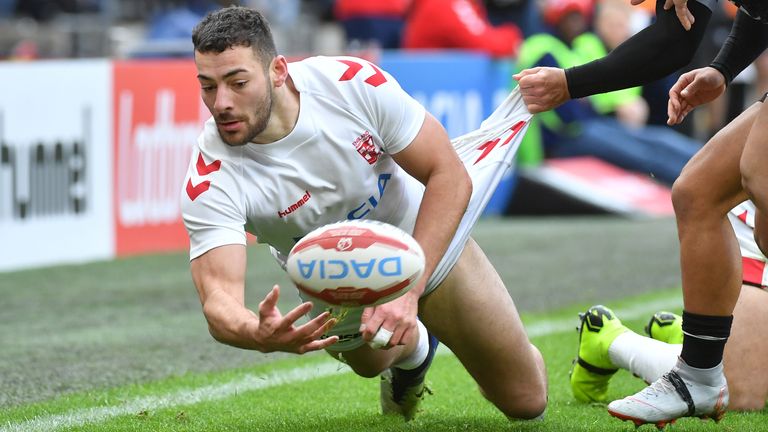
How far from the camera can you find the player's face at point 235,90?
4.14 metres

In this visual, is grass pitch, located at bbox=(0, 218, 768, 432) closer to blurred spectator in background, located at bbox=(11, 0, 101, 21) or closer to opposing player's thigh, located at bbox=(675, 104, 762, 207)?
opposing player's thigh, located at bbox=(675, 104, 762, 207)

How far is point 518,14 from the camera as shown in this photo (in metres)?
15.6

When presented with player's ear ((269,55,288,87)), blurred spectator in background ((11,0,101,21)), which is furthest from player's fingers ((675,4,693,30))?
blurred spectator in background ((11,0,101,21))

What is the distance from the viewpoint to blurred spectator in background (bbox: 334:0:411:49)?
14156 millimetres

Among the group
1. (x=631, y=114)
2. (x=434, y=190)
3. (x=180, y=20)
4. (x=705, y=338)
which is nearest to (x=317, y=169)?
(x=434, y=190)

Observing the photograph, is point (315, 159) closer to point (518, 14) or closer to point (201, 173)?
point (201, 173)

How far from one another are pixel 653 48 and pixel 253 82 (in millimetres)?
1426

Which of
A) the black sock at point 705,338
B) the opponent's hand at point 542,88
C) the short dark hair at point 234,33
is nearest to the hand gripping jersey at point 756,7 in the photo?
the opponent's hand at point 542,88

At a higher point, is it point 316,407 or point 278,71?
point 278,71

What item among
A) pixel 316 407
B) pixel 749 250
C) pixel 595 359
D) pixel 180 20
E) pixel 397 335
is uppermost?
pixel 397 335

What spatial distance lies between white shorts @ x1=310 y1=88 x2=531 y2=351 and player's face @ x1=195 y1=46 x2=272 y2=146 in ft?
2.39

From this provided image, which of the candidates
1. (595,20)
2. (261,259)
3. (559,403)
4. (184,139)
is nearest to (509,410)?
(559,403)

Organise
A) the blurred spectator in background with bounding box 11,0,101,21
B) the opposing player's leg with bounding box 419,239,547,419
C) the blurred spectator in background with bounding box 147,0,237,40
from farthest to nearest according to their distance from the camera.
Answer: the blurred spectator in background with bounding box 11,0,101,21 < the blurred spectator in background with bounding box 147,0,237,40 < the opposing player's leg with bounding box 419,239,547,419

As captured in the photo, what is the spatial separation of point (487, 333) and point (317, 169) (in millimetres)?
791
